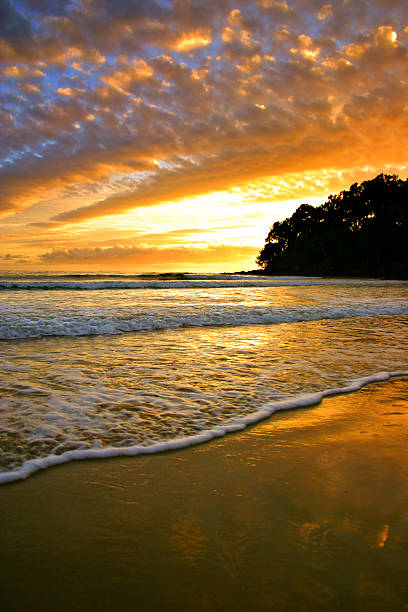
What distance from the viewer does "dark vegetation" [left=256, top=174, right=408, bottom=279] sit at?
2066 inches

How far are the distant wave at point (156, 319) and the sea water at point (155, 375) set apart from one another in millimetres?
46

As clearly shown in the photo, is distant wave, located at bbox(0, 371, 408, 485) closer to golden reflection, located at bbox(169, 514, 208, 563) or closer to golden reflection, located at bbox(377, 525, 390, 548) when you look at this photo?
golden reflection, located at bbox(169, 514, 208, 563)

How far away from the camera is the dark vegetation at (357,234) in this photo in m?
52.5

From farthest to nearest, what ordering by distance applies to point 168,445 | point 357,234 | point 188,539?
point 357,234 → point 168,445 → point 188,539

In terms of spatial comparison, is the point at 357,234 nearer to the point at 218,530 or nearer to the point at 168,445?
the point at 168,445

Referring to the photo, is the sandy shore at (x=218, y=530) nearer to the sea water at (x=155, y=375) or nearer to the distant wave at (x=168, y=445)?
the distant wave at (x=168, y=445)

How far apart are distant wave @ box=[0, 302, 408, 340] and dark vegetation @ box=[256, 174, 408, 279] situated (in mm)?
36535

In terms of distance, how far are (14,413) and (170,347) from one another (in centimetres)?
328

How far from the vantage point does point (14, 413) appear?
3.27 meters

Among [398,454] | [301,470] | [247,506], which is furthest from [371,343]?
[247,506]

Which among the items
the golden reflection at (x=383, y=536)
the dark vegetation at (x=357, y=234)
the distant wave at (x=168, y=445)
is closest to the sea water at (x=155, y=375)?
the distant wave at (x=168, y=445)

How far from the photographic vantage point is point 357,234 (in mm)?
57500

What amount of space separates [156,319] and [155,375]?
15.6 feet

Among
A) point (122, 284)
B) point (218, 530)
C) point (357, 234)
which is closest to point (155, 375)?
point (218, 530)
